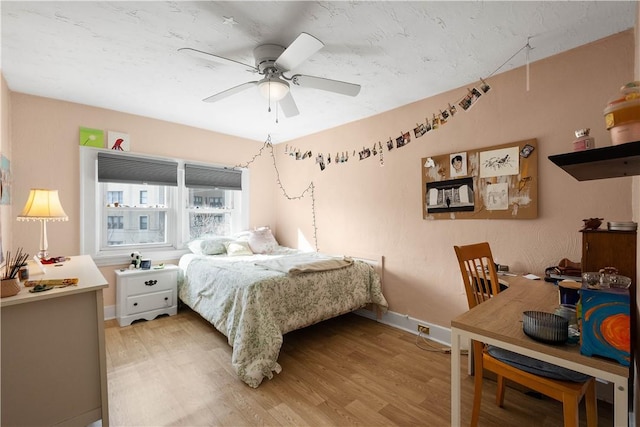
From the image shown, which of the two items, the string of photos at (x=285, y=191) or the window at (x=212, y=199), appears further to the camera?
the string of photos at (x=285, y=191)

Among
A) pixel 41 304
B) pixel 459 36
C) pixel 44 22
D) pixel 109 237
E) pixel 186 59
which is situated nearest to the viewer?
pixel 41 304

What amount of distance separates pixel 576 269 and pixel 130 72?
3.56m

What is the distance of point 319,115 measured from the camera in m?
3.39

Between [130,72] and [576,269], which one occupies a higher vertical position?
[130,72]

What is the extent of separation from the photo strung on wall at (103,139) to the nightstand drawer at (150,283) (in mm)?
1483

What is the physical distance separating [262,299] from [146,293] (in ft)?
5.75

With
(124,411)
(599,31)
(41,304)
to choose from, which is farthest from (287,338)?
(599,31)

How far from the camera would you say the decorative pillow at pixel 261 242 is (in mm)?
3914

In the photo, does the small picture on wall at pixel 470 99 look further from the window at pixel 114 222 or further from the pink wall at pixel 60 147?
the window at pixel 114 222

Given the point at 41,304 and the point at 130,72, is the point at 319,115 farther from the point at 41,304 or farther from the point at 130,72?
the point at 41,304

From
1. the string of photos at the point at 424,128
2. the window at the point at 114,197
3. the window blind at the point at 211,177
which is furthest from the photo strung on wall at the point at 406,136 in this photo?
the window at the point at 114,197

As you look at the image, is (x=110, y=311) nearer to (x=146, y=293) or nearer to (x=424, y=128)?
(x=146, y=293)

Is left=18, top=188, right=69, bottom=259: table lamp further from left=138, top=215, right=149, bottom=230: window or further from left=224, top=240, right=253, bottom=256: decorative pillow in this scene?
left=224, top=240, right=253, bottom=256: decorative pillow

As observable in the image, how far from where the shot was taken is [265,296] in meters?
2.31
